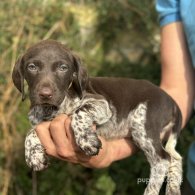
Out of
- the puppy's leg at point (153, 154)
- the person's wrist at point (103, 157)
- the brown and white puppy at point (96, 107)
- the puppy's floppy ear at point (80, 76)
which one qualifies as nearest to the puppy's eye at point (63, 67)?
the brown and white puppy at point (96, 107)

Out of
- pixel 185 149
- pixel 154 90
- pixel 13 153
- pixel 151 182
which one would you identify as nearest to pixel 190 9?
pixel 154 90

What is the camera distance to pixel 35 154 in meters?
3.85

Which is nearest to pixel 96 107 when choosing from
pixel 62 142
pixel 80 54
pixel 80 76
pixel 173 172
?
pixel 80 76

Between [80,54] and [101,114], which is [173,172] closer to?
[101,114]

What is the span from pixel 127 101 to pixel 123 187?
302 centimetres

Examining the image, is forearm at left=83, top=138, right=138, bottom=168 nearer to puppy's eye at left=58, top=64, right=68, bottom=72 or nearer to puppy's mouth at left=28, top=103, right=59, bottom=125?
puppy's mouth at left=28, top=103, right=59, bottom=125

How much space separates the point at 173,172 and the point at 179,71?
947 mm

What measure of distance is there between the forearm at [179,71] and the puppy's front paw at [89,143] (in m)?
1.20

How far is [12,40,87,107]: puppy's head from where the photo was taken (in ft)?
11.7

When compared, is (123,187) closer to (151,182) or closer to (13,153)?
(13,153)

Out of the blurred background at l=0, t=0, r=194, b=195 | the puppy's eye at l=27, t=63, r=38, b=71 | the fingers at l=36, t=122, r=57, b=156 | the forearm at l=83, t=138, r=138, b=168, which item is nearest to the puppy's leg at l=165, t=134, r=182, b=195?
the forearm at l=83, t=138, r=138, b=168

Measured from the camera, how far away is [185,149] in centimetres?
686

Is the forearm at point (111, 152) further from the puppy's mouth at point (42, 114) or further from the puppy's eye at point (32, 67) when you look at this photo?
the puppy's eye at point (32, 67)

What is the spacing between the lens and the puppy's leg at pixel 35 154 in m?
3.81
